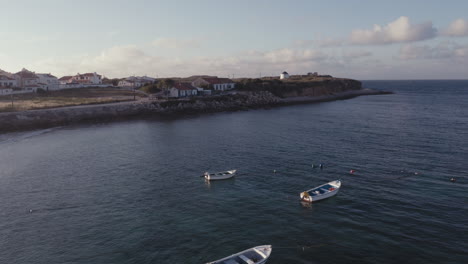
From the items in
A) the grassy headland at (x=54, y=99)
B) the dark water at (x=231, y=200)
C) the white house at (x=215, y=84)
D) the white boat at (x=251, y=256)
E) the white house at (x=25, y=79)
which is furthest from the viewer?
the white house at (x=215, y=84)

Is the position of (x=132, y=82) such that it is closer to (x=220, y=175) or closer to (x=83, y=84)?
(x=83, y=84)

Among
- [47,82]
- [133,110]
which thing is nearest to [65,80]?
[47,82]

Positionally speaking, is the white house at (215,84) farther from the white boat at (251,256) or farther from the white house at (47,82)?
the white boat at (251,256)

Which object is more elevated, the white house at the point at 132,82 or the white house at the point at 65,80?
the white house at the point at 65,80

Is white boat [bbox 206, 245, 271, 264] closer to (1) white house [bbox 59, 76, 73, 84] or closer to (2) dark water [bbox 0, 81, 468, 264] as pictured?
(2) dark water [bbox 0, 81, 468, 264]

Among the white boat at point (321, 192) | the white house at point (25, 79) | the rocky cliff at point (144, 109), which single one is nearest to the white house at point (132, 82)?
the white house at point (25, 79)
